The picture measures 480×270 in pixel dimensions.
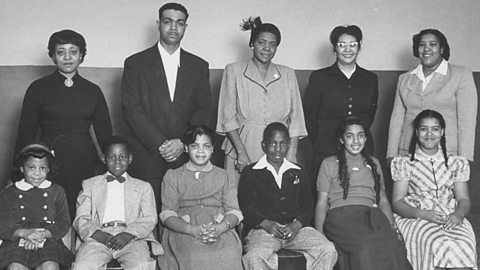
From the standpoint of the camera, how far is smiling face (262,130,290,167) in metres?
3.87

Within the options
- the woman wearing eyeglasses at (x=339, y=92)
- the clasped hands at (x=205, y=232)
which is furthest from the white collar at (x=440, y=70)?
the clasped hands at (x=205, y=232)

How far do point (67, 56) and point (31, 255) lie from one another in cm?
122

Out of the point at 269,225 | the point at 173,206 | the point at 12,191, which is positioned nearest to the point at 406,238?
the point at 269,225

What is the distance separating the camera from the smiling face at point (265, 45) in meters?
4.05

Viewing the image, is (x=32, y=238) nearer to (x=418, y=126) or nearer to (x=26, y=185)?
(x=26, y=185)

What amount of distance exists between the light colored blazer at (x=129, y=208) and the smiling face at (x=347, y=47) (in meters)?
1.55

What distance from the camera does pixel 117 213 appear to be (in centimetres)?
367

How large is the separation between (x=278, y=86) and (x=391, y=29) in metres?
1.98

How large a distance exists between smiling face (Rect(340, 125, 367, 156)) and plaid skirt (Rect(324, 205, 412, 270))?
0.37m

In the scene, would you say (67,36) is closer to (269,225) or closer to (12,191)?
(12,191)

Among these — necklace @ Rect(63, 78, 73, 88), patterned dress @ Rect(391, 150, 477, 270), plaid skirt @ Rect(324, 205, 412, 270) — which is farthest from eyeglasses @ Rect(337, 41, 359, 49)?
necklace @ Rect(63, 78, 73, 88)

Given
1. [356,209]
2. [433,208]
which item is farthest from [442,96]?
[356,209]

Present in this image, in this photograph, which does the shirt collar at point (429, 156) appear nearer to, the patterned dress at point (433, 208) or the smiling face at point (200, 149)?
the patterned dress at point (433, 208)

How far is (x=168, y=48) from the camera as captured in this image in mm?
3961
